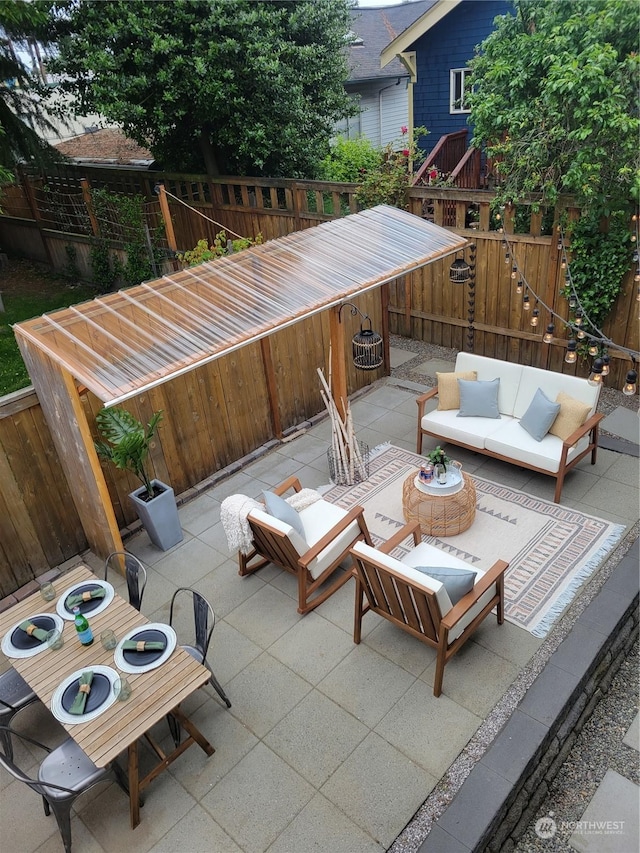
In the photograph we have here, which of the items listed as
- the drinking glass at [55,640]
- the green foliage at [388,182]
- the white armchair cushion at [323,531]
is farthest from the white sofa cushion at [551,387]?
the drinking glass at [55,640]

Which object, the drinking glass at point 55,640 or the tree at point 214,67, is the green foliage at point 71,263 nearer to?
the tree at point 214,67

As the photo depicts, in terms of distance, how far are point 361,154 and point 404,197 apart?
3.95 m

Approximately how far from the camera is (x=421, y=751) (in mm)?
3881

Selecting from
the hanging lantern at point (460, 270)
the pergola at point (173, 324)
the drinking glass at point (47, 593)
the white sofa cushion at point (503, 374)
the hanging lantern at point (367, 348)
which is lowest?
the drinking glass at point (47, 593)

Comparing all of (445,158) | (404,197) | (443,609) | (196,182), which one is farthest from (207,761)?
(445,158)

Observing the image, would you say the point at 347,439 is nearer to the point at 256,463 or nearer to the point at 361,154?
the point at 256,463

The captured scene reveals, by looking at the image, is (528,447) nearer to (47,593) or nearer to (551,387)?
(551,387)

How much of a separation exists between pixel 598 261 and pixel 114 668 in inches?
269

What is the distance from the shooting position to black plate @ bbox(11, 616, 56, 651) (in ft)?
13.1

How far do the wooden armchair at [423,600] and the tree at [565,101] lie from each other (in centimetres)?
463

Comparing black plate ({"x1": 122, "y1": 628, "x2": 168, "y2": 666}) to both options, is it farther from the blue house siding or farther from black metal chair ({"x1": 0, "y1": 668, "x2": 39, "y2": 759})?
the blue house siding

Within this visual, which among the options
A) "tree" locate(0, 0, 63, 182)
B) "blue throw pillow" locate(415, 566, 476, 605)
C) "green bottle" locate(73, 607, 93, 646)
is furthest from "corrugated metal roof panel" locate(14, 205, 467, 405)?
"tree" locate(0, 0, 63, 182)

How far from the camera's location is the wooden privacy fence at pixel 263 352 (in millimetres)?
5500

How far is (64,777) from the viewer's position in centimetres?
346
